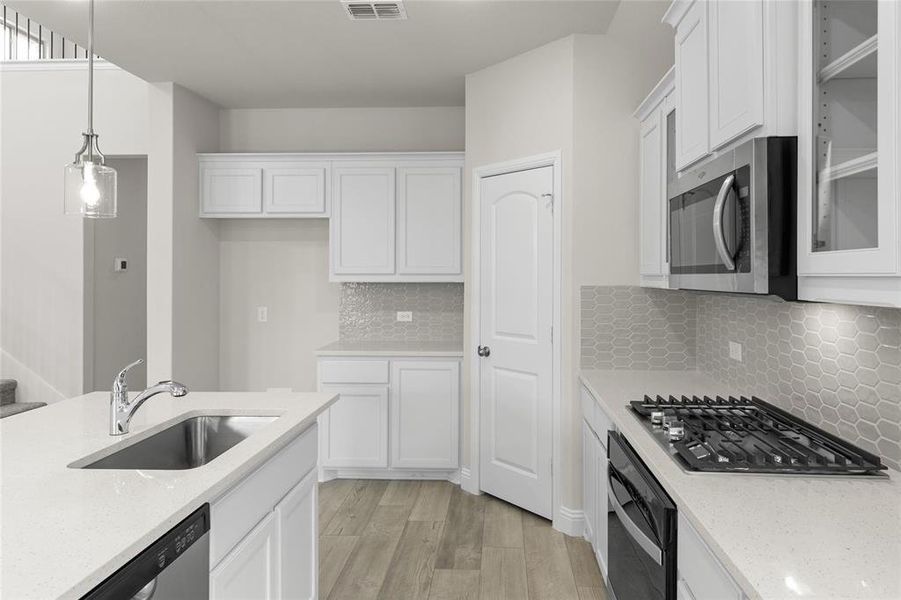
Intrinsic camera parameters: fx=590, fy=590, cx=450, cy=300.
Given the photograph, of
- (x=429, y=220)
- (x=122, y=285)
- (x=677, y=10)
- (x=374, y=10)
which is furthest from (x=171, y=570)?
(x=122, y=285)

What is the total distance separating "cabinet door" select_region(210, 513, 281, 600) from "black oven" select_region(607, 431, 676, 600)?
1141mm

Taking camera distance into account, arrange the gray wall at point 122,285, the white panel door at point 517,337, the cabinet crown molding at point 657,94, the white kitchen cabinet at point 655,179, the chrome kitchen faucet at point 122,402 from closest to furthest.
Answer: the chrome kitchen faucet at point 122,402
the cabinet crown molding at point 657,94
the white kitchen cabinet at point 655,179
the white panel door at point 517,337
the gray wall at point 122,285

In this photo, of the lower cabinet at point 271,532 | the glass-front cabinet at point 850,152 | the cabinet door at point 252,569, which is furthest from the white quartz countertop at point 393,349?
the glass-front cabinet at point 850,152

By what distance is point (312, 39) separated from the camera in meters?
3.42

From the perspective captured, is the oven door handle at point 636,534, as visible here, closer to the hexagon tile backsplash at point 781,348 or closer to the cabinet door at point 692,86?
the hexagon tile backsplash at point 781,348

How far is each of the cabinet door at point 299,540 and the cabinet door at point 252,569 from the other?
0.18ft

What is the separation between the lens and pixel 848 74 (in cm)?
129

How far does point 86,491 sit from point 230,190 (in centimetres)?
345

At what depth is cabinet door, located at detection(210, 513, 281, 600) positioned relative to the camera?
1.56 m

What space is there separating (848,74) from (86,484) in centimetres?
201

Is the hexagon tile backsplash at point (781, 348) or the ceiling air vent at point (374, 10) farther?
the ceiling air vent at point (374, 10)

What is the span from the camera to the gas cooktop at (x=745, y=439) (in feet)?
5.11

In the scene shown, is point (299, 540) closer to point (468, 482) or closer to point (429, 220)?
point (468, 482)

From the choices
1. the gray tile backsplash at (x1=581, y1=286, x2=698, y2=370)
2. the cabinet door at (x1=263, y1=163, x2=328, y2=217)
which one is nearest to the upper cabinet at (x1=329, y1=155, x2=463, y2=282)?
the cabinet door at (x1=263, y1=163, x2=328, y2=217)
